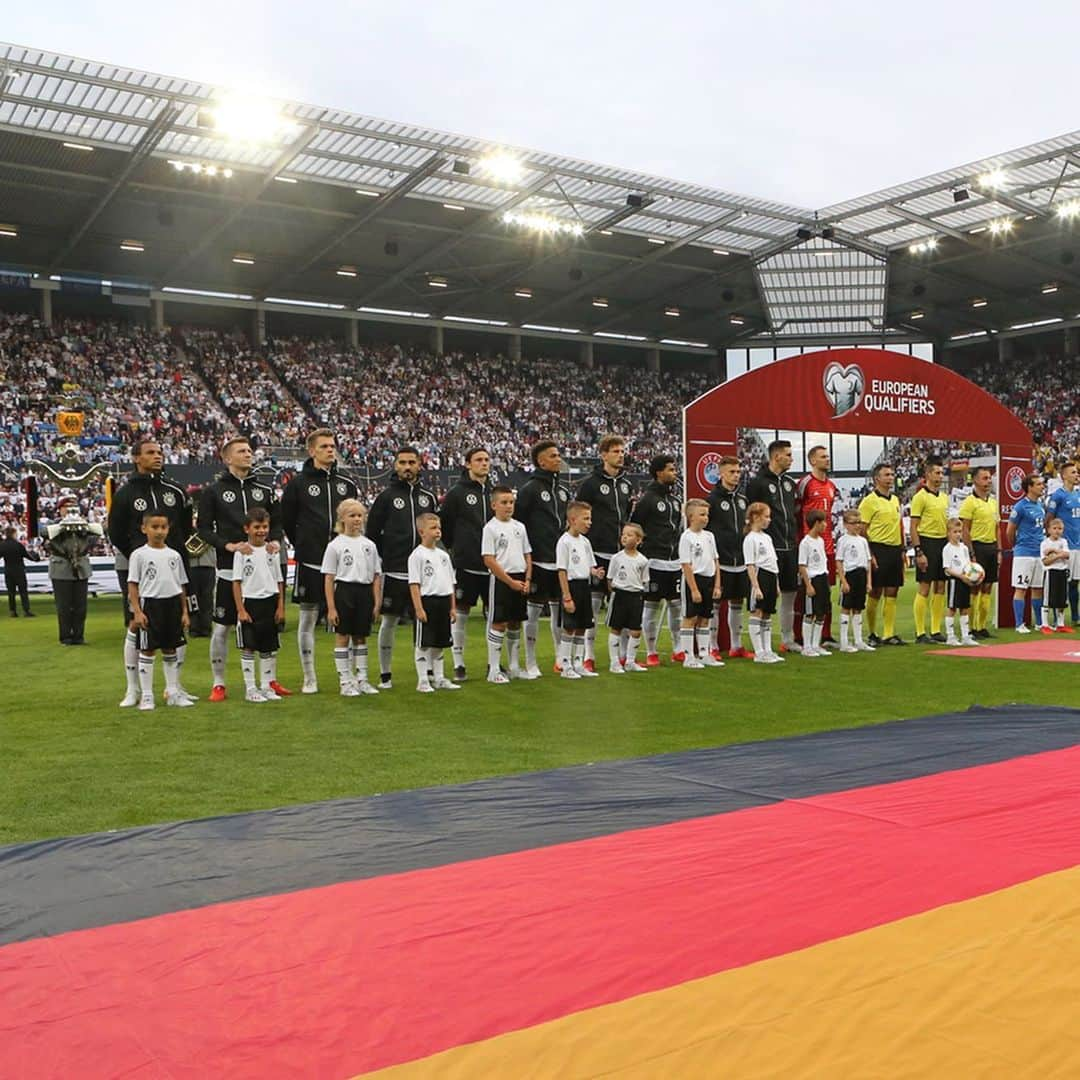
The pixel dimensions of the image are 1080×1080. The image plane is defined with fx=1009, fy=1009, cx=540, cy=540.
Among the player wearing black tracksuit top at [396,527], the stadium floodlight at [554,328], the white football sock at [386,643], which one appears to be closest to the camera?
the white football sock at [386,643]

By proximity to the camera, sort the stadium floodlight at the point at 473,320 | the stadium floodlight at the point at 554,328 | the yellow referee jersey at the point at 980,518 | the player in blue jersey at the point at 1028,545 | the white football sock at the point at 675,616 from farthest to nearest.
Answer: the stadium floodlight at the point at 554,328, the stadium floodlight at the point at 473,320, the player in blue jersey at the point at 1028,545, the yellow referee jersey at the point at 980,518, the white football sock at the point at 675,616

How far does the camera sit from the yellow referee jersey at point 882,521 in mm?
10258

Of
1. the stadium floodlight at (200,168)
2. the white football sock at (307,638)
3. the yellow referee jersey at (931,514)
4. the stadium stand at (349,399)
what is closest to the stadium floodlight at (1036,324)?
the stadium stand at (349,399)

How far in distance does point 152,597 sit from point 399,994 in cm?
499

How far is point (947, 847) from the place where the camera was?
3.37 m

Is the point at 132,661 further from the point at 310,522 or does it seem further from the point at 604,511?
the point at 604,511

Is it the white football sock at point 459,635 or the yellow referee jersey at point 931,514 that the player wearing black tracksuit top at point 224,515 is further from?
the yellow referee jersey at point 931,514

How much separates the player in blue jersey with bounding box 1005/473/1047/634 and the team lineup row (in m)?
1.47

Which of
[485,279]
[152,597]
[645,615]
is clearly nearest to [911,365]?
[645,615]

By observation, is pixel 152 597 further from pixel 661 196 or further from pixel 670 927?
pixel 661 196

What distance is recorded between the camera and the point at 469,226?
27750 mm

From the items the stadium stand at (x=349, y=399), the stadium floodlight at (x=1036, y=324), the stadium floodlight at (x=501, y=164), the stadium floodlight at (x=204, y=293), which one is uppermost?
the stadium floodlight at (x=501, y=164)

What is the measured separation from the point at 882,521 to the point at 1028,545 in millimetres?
2966

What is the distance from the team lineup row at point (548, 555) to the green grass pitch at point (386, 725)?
1.29 feet
